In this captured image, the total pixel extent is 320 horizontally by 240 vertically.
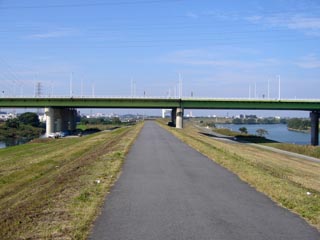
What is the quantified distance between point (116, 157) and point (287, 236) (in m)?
16.7

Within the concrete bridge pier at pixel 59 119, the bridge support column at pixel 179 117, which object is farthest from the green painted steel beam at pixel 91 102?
the concrete bridge pier at pixel 59 119

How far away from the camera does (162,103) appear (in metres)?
90.2

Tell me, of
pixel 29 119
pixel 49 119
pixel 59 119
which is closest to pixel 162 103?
pixel 49 119

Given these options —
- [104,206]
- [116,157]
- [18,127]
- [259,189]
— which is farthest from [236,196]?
[18,127]

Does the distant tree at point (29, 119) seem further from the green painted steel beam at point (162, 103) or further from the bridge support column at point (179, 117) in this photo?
the bridge support column at point (179, 117)

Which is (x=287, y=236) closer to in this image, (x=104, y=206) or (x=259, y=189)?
(x=104, y=206)

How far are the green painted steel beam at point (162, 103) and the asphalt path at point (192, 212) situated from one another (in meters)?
69.7

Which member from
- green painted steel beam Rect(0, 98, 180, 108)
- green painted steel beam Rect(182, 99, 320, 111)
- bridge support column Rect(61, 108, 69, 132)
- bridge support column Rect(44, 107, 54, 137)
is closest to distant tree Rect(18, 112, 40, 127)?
bridge support column Rect(61, 108, 69, 132)

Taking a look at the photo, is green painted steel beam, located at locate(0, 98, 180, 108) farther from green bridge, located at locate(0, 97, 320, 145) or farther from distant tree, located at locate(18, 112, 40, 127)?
distant tree, located at locate(18, 112, 40, 127)

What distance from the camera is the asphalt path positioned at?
8.42m

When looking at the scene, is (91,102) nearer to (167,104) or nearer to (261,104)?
(167,104)

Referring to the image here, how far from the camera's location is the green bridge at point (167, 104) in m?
84.9

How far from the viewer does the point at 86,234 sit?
822cm

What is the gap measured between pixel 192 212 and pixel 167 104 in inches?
3173
